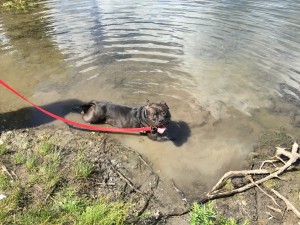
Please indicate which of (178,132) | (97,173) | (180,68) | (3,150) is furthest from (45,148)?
(180,68)

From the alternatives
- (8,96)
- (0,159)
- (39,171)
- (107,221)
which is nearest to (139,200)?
(107,221)

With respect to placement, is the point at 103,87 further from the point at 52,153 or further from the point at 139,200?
the point at 139,200

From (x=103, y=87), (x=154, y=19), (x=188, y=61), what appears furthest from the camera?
(x=154, y=19)

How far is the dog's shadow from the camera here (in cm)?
683

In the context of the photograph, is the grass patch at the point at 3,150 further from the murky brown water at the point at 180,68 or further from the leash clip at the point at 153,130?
the leash clip at the point at 153,130

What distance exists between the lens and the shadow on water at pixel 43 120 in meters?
6.95

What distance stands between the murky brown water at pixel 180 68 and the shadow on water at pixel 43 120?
0.14ft

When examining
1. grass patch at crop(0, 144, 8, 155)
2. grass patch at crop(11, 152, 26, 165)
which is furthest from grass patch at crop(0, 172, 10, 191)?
grass patch at crop(0, 144, 8, 155)

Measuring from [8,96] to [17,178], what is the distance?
3656mm

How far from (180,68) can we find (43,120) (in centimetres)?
435

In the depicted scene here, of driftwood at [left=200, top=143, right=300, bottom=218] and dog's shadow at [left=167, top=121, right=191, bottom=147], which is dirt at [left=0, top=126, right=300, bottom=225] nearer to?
driftwood at [left=200, top=143, right=300, bottom=218]

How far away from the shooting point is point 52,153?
5.80 m

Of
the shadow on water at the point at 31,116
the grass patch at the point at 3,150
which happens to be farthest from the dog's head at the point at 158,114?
the grass patch at the point at 3,150

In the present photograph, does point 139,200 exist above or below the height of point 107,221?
below
